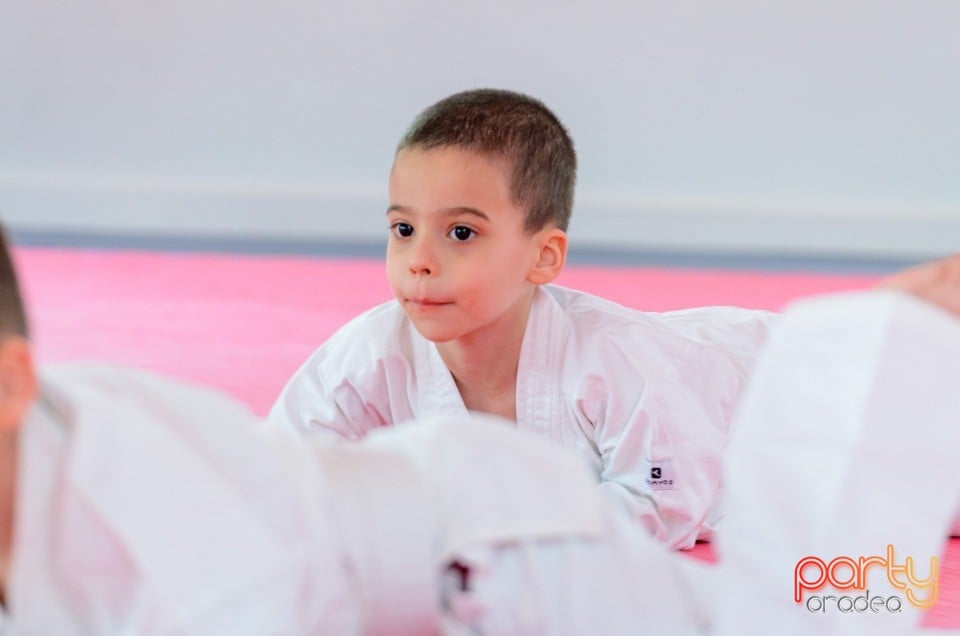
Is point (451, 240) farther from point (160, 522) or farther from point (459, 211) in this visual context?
point (160, 522)

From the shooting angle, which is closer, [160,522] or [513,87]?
[160,522]

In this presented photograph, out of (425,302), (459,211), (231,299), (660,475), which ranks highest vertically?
(459,211)

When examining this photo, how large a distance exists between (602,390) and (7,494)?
2.93 ft

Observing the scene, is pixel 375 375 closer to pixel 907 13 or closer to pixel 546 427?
pixel 546 427

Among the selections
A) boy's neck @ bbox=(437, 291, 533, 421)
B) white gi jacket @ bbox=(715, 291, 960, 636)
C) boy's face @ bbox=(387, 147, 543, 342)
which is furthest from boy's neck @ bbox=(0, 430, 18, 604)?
boy's neck @ bbox=(437, 291, 533, 421)

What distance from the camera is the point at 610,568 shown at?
102cm

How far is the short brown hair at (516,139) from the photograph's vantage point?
67.4 inches

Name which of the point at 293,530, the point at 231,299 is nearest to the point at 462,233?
the point at 293,530

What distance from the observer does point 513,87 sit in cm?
404

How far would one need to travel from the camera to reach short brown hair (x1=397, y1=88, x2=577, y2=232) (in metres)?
1.71

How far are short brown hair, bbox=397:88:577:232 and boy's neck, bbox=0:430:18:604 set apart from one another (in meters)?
0.87

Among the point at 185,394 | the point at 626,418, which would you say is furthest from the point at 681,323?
the point at 185,394

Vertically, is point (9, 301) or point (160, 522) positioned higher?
point (9, 301)

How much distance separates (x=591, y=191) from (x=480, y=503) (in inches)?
126
